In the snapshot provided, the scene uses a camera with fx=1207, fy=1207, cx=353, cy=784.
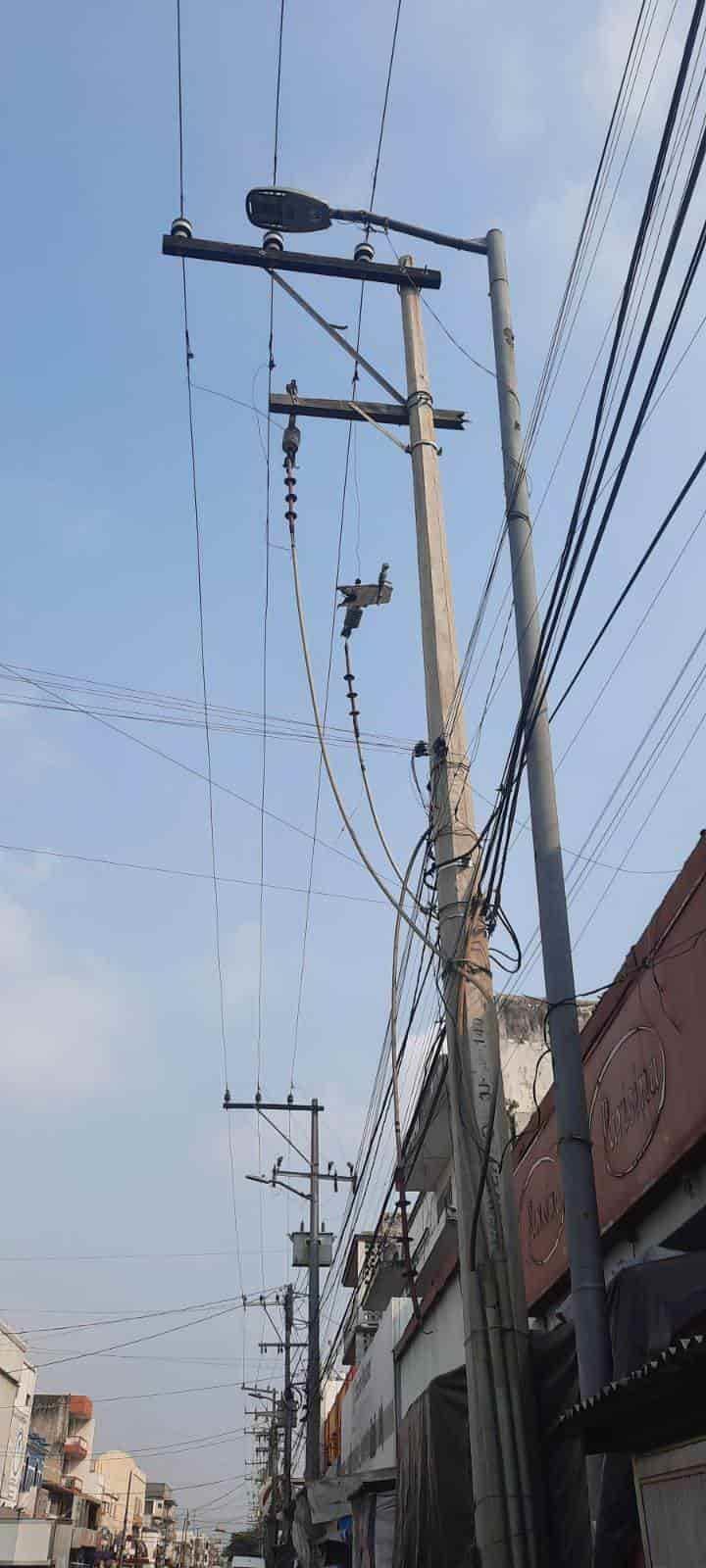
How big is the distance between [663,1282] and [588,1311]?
0.51 m

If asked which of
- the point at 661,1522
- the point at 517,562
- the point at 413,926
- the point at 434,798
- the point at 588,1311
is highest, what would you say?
the point at 517,562

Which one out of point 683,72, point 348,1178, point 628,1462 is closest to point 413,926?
point 628,1462

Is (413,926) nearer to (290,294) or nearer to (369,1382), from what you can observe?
(290,294)

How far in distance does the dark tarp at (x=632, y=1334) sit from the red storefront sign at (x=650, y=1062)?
3.60 feet

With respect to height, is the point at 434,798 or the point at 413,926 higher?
the point at 434,798

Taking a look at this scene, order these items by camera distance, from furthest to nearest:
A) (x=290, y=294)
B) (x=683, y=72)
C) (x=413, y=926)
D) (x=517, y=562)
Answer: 1. (x=290, y=294)
2. (x=517, y=562)
3. (x=413, y=926)
4. (x=683, y=72)

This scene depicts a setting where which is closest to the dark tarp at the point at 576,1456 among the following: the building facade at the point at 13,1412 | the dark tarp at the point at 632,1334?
the dark tarp at the point at 632,1334

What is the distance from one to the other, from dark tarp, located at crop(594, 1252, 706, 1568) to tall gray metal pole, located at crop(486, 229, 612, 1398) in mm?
201

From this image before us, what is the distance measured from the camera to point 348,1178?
105 ft

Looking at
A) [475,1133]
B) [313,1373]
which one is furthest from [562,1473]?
[313,1373]

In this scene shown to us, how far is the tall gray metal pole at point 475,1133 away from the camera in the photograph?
5.32m

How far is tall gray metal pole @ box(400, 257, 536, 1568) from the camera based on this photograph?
5.32 meters

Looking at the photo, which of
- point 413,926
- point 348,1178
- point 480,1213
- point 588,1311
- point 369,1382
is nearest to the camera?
point 588,1311

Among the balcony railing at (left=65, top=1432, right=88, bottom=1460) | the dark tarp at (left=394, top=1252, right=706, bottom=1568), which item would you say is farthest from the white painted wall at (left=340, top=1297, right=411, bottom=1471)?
the balcony railing at (left=65, top=1432, right=88, bottom=1460)
